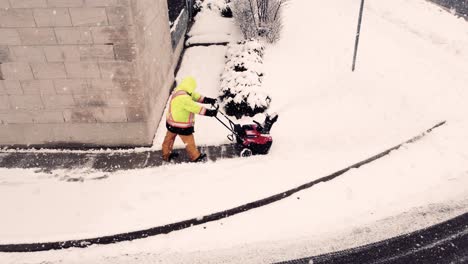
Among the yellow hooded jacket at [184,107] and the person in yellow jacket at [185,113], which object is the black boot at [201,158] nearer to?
the person in yellow jacket at [185,113]

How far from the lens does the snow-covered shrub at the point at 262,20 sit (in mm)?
11977

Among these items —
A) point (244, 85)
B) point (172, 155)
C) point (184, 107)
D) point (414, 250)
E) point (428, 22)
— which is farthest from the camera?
point (428, 22)

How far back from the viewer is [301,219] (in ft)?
19.3

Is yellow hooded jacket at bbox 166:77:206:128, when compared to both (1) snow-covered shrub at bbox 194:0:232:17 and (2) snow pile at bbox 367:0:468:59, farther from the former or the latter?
(2) snow pile at bbox 367:0:468:59

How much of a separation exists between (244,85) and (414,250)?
5.13 meters

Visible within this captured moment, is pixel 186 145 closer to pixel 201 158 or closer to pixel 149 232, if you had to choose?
pixel 201 158

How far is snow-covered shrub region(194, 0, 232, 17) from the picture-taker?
14242 mm

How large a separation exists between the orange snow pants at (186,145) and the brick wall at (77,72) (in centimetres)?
69

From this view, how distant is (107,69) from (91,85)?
47 centimetres

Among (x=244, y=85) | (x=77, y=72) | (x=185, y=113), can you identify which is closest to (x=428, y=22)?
(x=244, y=85)

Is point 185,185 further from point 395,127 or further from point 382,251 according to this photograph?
point 395,127

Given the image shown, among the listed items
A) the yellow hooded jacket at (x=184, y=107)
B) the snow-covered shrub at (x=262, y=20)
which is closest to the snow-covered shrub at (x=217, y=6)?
the snow-covered shrub at (x=262, y=20)

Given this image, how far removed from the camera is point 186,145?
7117 millimetres

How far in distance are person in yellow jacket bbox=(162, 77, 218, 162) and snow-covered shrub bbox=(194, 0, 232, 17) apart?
8.00 meters
